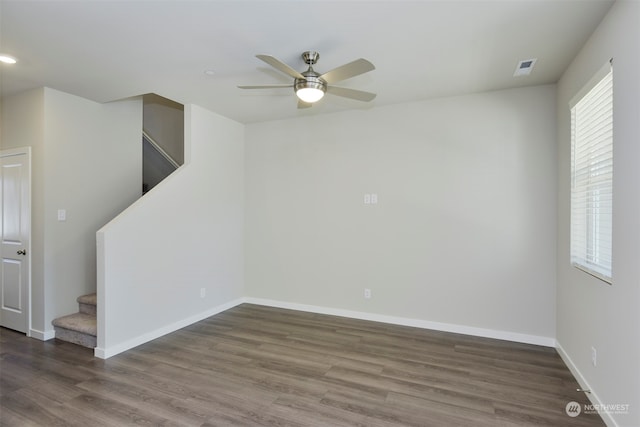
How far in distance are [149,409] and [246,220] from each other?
2936 millimetres

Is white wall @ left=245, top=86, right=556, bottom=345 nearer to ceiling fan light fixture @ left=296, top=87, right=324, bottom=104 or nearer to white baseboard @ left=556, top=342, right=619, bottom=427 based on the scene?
white baseboard @ left=556, top=342, right=619, bottom=427

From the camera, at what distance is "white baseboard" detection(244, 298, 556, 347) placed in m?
3.43

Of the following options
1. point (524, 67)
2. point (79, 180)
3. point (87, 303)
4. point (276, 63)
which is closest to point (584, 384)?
point (524, 67)

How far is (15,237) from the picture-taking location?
3.69 meters

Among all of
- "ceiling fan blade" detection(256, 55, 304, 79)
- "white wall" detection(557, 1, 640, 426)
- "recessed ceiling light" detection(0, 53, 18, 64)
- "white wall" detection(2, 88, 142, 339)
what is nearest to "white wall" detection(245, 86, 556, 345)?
"white wall" detection(557, 1, 640, 426)

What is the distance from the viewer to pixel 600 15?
2.16m

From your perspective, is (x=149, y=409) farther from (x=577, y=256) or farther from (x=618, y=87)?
(x=618, y=87)

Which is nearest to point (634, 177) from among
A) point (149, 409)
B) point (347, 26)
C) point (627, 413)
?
point (627, 413)

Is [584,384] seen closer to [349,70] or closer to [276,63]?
[349,70]

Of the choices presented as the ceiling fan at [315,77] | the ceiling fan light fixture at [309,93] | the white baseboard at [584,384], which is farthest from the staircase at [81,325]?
the white baseboard at [584,384]

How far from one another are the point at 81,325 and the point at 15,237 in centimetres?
134

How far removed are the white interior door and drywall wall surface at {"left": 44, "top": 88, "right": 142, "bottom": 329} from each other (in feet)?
0.90

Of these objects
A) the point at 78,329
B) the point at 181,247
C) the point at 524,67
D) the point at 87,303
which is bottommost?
the point at 78,329

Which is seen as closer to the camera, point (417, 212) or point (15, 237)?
point (15, 237)
